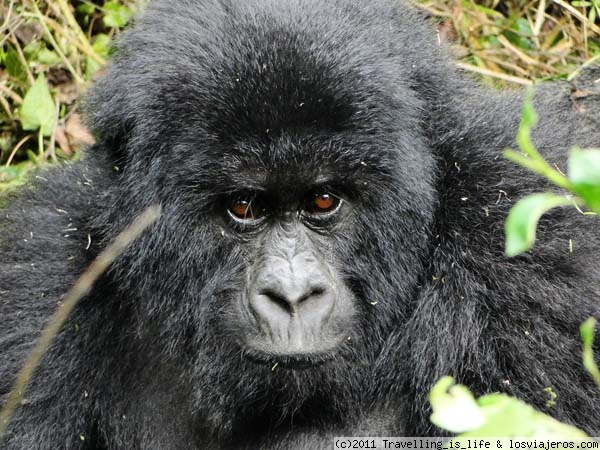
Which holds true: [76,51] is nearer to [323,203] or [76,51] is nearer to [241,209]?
[241,209]

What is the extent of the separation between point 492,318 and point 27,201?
238cm

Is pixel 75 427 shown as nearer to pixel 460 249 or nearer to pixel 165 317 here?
pixel 165 317

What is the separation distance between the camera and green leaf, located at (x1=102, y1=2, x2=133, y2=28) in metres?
6.39

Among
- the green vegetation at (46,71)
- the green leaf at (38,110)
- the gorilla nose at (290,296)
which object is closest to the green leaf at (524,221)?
the gorilla nose at (290,296)

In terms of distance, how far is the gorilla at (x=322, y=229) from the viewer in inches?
132

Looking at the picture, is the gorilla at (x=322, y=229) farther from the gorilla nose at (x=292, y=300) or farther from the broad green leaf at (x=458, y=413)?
the broad green leaf at (x=458, y=413)

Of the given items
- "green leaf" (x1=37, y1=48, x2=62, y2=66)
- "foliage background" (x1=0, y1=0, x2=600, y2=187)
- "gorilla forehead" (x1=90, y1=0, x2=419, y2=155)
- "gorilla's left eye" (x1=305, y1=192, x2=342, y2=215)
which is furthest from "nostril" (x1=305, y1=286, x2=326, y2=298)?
"green leaf" (x1=37, y1=48, x2=62, y2=66)

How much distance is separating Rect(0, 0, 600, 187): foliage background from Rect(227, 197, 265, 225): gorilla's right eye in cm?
296

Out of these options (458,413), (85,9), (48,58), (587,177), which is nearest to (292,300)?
(458,413)

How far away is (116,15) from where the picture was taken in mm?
6426

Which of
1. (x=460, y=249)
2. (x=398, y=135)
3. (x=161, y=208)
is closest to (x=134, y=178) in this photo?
(x=161, y=208)

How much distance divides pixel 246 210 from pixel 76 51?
3.46m

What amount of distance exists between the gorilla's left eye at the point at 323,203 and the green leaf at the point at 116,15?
3.38 meters

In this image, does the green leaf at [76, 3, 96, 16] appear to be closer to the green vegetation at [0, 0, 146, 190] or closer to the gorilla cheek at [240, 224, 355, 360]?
the green vegetation at [0, 0, 146, 190]
